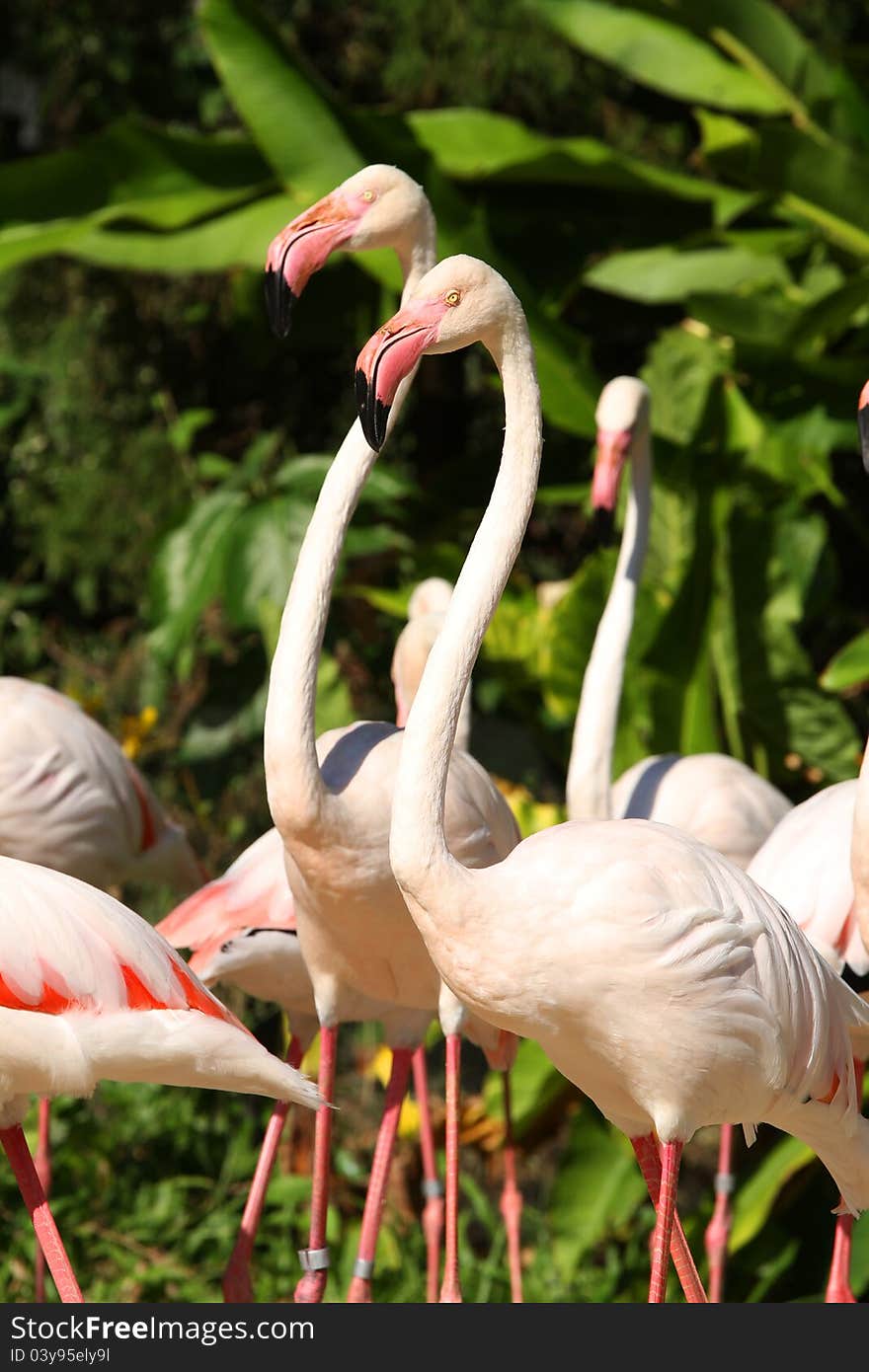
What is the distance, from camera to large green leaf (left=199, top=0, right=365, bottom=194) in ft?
17.0

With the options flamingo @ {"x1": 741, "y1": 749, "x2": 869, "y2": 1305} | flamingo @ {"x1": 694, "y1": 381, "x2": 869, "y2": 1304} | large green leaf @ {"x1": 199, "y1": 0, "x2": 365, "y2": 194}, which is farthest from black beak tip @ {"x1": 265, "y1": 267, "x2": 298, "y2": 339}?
large green leaf @ {"x1": 199, "y1": 0, "x2": 365, "y2": 194}

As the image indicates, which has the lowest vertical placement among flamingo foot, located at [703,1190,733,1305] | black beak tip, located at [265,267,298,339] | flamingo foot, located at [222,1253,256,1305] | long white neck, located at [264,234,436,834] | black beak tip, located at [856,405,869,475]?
flamingo foot, located at [703,1190,733,1305]

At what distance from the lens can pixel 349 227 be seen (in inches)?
120

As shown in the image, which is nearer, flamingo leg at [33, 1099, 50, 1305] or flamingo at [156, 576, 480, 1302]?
flamingo at [156, 576, 480, 1302]

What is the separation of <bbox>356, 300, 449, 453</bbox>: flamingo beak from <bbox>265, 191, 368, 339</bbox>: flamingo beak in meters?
0.38

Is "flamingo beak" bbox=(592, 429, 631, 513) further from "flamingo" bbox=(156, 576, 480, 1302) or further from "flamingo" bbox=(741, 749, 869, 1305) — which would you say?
"flamingo" bbox=(156, 576, 480, 1302)

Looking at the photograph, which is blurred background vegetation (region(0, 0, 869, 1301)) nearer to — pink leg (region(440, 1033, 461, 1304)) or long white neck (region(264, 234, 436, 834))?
pink leg (region(440, 1033, 461, 1304))

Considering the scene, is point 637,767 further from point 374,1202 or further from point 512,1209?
point 374,1202

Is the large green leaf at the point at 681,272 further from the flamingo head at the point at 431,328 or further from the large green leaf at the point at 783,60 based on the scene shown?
the flamingo head at the point at 431,328

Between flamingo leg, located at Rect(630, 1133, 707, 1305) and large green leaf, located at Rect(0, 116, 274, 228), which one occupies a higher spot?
large green leaf, located at Rect(0, 116, 274, 228)

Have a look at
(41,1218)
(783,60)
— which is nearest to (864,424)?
(41,1218)

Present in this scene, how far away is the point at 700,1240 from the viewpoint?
463cm

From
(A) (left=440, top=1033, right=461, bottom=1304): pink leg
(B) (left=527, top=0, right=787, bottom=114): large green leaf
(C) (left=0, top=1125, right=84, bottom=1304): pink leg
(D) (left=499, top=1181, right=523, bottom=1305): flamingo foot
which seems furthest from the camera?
(B) (left=527, top=0, right=787, bottom=114): large green leaf

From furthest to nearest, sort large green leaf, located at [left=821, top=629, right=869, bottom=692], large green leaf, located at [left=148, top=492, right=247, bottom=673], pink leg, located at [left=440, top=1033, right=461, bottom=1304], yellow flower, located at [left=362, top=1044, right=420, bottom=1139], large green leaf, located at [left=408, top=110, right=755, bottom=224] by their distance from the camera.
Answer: large green leaf, located at [left=408, top=110, right=755, bottom=224], large green leaf, located at [left=148, top=492, right=247, bottom=673], yellow flower, located at [left=362, top=1044, right=420, bottom=1139], large green leaf, located at [left=821, top=629, right=869, bottom=692], pink leg, located at [left=440, top=1033, right=461, bottom=1304]
